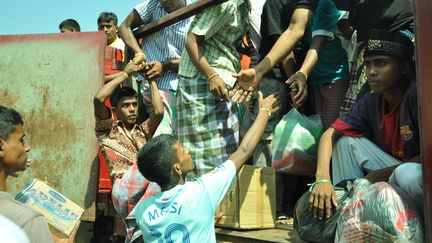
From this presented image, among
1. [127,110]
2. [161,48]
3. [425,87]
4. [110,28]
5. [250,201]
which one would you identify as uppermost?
[110,28]

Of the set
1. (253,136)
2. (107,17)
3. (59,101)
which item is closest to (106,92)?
(59,101)

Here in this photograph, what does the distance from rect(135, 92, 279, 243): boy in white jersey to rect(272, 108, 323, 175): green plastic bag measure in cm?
62

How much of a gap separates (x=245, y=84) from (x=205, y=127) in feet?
1.37

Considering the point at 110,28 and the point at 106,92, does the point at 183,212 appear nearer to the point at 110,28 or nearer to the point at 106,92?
the point at 106,92

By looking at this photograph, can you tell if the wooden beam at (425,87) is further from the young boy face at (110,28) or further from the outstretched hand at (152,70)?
the young boy face at (110,28)

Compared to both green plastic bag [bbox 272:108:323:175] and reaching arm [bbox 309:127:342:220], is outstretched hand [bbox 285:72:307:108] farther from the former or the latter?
reaching arm [bbox 309:127:342:220]

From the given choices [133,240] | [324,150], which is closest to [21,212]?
[133,240]

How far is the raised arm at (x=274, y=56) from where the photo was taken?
3.22m

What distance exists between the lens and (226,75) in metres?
3.53

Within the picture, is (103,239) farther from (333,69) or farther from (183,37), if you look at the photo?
(333,69)

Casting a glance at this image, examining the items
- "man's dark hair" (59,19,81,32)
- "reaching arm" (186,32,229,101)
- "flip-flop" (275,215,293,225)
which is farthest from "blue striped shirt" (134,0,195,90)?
"man's dark hair" (59,19,81,32)

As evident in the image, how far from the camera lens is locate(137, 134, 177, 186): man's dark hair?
2.52 meters

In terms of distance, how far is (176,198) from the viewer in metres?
2.45

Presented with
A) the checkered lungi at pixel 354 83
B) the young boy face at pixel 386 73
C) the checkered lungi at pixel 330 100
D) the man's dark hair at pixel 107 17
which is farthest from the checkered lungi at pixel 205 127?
the man's dark hair at pixel 107 17
